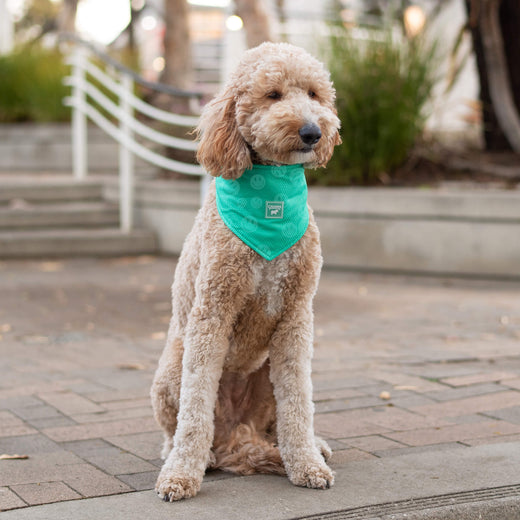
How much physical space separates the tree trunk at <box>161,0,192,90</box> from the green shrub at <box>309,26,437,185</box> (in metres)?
4.54

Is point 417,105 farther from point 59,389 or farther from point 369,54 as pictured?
point 59,389

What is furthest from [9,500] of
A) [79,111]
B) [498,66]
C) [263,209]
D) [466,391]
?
A: [79,111]

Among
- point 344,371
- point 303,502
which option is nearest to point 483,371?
point 344,371

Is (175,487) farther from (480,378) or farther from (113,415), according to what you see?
(480,378)

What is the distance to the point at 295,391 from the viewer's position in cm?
327

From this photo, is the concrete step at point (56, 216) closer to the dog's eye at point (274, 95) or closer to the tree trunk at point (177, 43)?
the tree trunk at point (177, 43)

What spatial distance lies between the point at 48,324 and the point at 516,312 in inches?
138

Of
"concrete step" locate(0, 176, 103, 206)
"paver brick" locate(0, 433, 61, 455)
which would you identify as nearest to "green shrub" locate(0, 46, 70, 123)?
"concrete step" locate(0, 176, 103, 206)

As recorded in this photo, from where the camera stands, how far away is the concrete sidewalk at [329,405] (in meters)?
3.07

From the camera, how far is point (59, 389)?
15.4 ft

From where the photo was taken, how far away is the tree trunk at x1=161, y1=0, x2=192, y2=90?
13.4m

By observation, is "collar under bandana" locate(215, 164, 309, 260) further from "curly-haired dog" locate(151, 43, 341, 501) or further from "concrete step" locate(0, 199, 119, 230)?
"concrete step" locate(0, 199, 119, 230)

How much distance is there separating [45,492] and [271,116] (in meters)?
1.55

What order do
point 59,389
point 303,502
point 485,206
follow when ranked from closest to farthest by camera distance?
1. point 303,502
2. point 59,389
3. point 485,206
